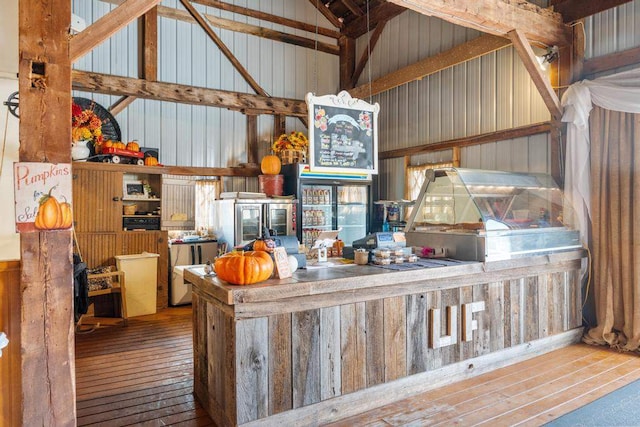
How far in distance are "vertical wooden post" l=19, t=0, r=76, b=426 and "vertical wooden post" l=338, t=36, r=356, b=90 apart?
21.9ft

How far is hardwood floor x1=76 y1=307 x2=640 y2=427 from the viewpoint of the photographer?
9.18 feet

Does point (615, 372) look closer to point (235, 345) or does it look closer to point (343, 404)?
point (343, 404)

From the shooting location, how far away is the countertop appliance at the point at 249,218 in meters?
6.33

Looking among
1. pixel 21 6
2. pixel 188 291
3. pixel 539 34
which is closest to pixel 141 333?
pixel 188 291

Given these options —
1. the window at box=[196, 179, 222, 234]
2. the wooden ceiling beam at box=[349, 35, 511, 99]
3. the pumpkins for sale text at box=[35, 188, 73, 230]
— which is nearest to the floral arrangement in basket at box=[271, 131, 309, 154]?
the window at box=[196, 179, 222, 234]

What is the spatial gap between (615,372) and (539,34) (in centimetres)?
331

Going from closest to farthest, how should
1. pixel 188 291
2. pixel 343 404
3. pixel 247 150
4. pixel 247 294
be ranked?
pixel 247 294, pixel 343 404, pixel 188 291, pixel 247 150

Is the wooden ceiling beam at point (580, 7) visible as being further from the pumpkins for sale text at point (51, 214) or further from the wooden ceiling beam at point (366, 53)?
the pumpkins for sale text at point (51, 214)

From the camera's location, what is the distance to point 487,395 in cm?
312

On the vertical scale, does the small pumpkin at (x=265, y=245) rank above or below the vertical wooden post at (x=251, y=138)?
below

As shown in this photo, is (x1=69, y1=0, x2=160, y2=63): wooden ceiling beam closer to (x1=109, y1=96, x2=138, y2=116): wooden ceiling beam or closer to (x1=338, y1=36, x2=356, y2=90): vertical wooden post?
(x1=109, y1=96, x2=138, y2=116): wooden ceiling beam

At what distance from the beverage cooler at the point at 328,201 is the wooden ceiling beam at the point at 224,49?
1652mm

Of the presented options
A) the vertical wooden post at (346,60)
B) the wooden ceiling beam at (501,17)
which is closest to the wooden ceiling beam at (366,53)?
the vertical wooden post at (346,60)

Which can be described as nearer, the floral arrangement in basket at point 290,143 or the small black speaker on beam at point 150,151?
the small black speaker on beam at point 150,151
